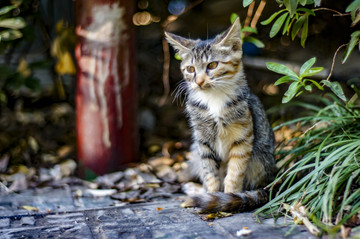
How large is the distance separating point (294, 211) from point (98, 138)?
6.71 feet

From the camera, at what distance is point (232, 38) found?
10.1 ft

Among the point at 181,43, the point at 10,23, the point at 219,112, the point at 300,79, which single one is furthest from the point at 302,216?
the point at 10,23

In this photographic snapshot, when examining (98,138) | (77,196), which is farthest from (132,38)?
(77,196)

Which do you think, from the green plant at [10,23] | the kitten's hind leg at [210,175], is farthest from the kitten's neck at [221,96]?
the green plant at [10,23]

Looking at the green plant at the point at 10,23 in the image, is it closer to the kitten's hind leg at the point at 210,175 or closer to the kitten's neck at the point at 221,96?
the kitten's neck at the point at 221,96

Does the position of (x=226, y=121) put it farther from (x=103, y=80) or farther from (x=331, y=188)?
(x=103, y=80)

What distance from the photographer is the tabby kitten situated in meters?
3.03

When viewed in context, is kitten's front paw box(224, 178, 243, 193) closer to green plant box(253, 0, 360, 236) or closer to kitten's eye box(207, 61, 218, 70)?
green plant box(253, 0, 360, 236)

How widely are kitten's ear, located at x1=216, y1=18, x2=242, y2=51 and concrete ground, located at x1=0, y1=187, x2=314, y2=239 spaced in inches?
48.9

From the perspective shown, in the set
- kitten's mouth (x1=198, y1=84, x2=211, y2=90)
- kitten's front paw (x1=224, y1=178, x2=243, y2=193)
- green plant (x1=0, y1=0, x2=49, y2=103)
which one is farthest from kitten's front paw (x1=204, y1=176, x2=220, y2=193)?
green plant (x1=0, y1=0, x2=49, y2=103)

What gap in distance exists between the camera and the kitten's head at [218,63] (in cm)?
302

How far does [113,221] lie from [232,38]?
1563 millimetres

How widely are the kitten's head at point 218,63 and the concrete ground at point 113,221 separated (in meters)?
0.94

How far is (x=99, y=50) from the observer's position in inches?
152
